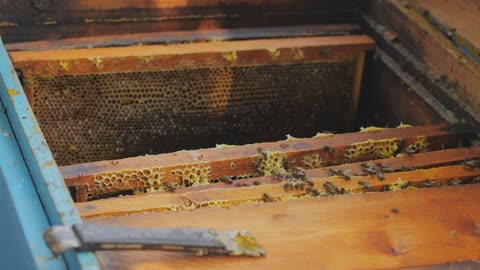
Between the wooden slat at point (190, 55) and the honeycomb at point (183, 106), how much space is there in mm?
40

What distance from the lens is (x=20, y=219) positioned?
1818 millimetres

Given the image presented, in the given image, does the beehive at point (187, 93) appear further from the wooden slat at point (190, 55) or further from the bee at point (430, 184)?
the bee at point (430, 184)

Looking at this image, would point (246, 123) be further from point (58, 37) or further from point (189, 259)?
point (189, 259)

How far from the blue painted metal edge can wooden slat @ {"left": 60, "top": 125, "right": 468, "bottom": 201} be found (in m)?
0.26

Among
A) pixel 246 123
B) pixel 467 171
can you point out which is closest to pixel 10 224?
pixel 467 171

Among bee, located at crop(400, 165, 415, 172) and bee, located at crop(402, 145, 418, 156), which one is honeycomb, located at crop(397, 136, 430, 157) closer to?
bee, located at crop(402, 145, 418, 156)

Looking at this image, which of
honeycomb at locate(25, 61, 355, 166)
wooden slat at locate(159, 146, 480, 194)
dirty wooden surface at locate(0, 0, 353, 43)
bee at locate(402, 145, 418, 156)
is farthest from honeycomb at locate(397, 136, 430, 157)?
dirty wooden surface at locate(0, 0, 353, 43)

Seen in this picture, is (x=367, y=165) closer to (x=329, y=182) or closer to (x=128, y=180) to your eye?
(x=329, y=182)

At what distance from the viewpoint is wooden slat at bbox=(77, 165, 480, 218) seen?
202 centimetres

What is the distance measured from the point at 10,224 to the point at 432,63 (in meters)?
2.23

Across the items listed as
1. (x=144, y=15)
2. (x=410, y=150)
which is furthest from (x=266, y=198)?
(x=144, y=15)

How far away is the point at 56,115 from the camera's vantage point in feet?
10.8

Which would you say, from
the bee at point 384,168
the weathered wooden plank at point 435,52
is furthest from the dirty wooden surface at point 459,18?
the bee at point 384,168

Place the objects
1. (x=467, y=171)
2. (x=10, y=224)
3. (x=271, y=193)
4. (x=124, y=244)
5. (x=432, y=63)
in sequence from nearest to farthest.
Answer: (x=124, y=244) < (x=10, y=224) < (x=271, y=193) < (x=467, y=171) < (x=432, y=63)
